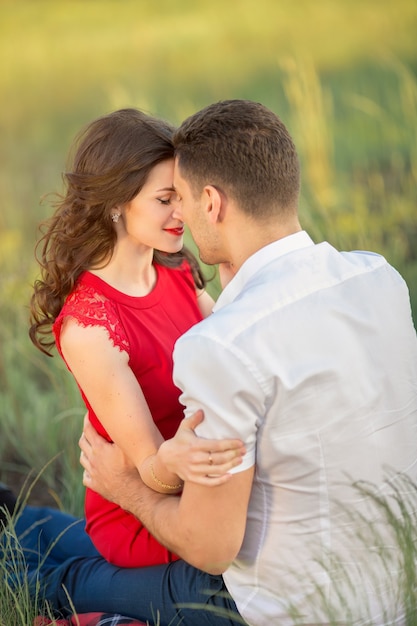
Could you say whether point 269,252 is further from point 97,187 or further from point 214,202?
point 97,187

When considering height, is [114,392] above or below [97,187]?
below

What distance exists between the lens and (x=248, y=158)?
85.4 inches

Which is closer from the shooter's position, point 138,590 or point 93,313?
point 138,590

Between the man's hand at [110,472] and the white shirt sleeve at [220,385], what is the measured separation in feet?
1.78

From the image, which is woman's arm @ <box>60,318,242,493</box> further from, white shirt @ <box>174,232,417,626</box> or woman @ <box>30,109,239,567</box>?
white shirt @ <box>174,232,417,626</box>

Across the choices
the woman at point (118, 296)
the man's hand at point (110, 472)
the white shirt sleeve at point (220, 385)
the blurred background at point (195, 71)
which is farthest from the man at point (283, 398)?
→ the blurred background at point (195, 71)

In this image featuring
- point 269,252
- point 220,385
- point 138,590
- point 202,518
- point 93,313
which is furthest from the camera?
point 93,313

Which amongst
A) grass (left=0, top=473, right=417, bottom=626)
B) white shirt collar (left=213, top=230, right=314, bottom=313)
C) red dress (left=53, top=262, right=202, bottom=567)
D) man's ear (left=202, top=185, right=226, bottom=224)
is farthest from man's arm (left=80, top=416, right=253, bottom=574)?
man's ear (left=202, top=185, right=226, bottom=224)

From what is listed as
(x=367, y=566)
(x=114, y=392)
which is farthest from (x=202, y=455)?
(x=114, y=392)

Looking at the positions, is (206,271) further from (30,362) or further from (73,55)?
(73,55)

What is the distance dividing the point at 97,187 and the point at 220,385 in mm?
937

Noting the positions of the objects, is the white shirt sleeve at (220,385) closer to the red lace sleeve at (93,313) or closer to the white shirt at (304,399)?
the white shirt at (304,399)

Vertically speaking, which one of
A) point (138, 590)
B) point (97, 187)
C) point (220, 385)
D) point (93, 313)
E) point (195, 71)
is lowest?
point (138, 590)

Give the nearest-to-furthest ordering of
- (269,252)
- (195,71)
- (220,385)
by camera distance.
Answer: (220,385), (269,252), (195,71)
